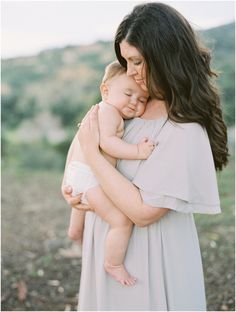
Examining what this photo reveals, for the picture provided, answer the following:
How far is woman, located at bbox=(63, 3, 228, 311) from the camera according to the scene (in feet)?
7.70

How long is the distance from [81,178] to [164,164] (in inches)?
15.6

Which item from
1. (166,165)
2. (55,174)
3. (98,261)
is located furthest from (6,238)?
(166,165)

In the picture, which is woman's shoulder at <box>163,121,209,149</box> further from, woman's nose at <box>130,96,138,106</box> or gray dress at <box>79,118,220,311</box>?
woman's nose at <box>130,96,138,106</box>

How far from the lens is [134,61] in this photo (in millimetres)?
2395

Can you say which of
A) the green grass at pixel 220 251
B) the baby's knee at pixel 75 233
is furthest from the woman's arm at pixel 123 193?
the green grass at pixel 220 251

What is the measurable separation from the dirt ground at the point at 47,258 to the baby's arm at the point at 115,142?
191 cm

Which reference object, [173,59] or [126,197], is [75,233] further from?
[173,59]

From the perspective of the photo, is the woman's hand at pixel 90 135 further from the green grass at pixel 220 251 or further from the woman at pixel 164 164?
the green grass at pixel 220 251

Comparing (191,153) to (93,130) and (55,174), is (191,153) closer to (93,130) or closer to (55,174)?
(93,130)

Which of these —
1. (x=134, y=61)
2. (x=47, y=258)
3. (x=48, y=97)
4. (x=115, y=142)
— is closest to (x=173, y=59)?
(x=134, y=61)

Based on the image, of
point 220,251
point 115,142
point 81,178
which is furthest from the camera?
point 220,251

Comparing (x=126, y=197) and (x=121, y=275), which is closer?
(x=126, y=197)

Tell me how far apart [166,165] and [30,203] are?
12.0ft

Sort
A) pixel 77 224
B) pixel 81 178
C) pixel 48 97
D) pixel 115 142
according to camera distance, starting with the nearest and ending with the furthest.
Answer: pixel 115 142 < pixel 81 178 < pixel 77 224 < pixel 48 97
